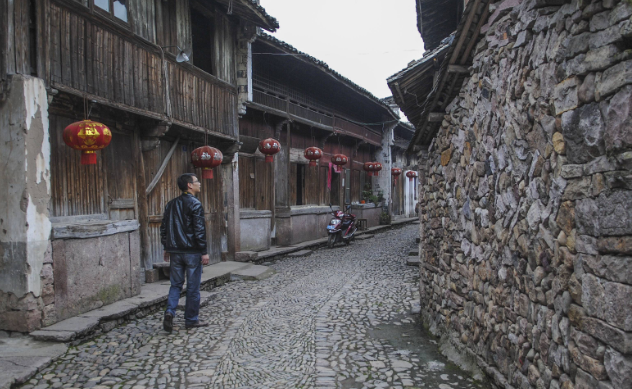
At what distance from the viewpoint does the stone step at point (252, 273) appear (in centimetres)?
951

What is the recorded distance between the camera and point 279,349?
505cm

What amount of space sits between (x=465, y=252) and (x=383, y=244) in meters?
11.4

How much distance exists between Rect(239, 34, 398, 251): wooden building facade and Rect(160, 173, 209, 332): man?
6.31 metres

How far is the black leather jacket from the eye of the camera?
5.82 meters

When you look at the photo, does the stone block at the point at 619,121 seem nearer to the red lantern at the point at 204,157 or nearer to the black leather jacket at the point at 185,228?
the black leather jacket at the point at 185,228

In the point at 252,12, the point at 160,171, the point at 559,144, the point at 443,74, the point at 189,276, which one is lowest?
the point at 189,276

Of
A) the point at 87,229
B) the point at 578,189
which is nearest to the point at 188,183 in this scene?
the point at 87,229

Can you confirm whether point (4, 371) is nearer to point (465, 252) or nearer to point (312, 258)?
point (465, 252)

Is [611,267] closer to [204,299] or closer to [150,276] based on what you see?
[204,299]

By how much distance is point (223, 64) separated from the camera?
10.9 meters

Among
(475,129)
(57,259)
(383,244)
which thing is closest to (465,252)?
(475,129)

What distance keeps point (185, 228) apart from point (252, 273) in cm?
414

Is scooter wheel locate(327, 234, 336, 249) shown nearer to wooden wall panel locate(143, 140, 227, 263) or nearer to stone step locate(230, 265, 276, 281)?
wooden wall panel locate(143, 140, 227, 263)

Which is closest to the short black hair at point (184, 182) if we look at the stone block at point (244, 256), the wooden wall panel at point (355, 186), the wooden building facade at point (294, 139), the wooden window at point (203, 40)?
the wooden window at point (203, 40)
